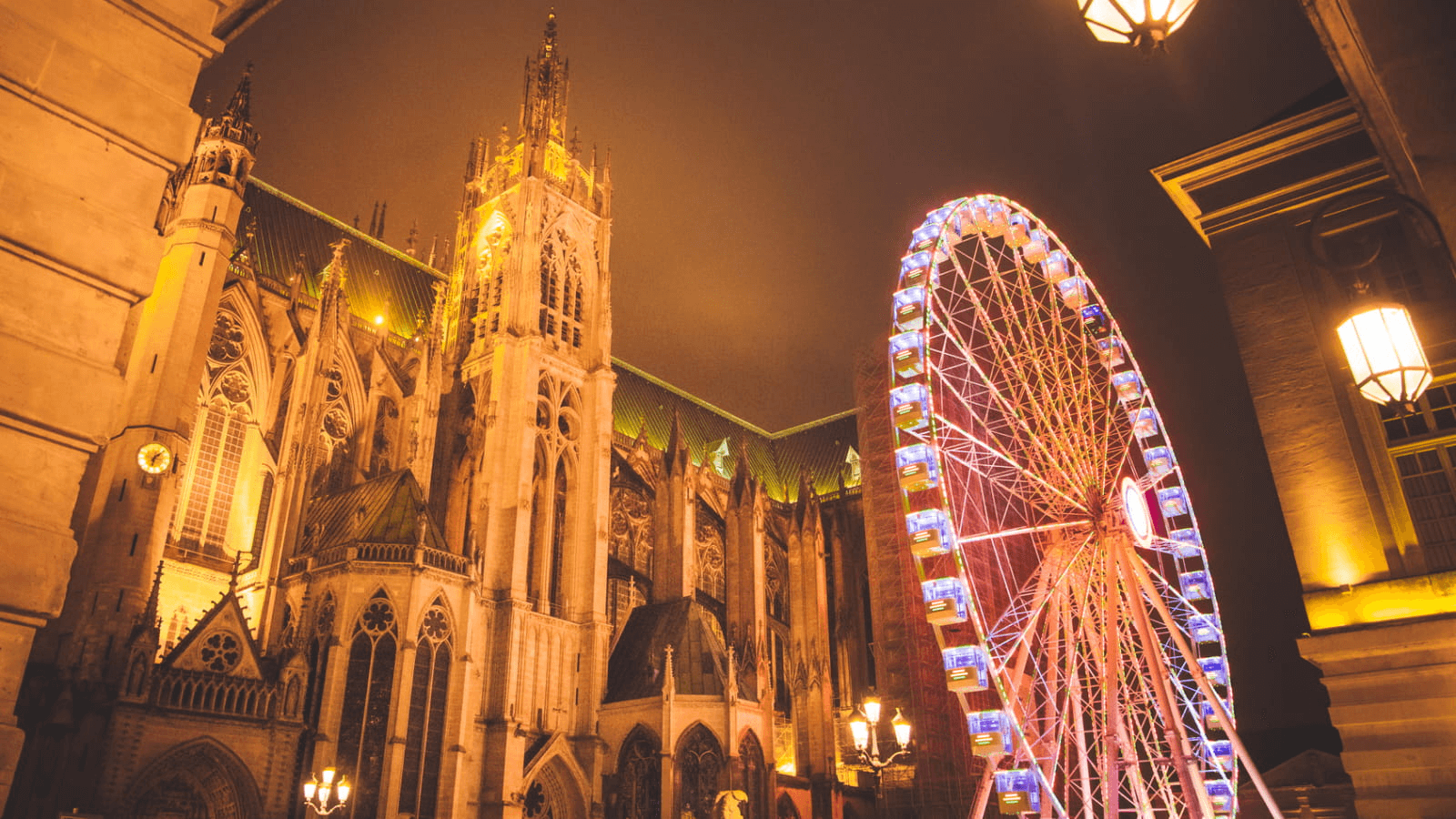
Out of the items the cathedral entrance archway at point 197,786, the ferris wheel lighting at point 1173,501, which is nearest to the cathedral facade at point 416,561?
the cathedral entrance archway at point 197,786

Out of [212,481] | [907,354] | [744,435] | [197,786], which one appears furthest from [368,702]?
[744,435]

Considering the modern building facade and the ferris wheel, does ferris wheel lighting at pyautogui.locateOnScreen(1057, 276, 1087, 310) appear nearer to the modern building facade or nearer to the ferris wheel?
the ferris wheel

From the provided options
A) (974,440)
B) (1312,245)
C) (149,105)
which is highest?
(974,440)

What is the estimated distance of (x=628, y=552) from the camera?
41.5 m

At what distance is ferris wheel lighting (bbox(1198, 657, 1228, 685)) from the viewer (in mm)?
21453

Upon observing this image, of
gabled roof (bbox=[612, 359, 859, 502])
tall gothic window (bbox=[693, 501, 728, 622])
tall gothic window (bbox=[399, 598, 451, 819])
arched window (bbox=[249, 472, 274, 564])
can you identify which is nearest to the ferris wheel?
tall gothic window (bbox=[399, 598, 451, 819])

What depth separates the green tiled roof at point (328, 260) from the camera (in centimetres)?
3603

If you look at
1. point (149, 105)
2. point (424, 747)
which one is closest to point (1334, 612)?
point (149, 105)

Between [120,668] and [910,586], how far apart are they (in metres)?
28.5

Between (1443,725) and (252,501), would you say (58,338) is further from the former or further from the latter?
(252,501)

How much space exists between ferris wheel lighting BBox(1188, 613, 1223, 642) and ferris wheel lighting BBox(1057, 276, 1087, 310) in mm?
8103

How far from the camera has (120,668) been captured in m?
21.2

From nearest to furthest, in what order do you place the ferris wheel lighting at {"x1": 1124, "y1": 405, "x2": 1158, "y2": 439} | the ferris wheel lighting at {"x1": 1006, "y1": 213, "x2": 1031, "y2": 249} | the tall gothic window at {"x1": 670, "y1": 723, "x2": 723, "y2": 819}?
the ferris wheel lighting at {"x1": 1124, "y1": 405, "x2": 1158, "y2": 439}
the ferris wheel lighting at {"x1": 1006, "y1": 213, "x2": 1031, "y2": 249}
the tall gothic window at {"x1": 670, "y1": 723, "x2": 723, "y2": 819}

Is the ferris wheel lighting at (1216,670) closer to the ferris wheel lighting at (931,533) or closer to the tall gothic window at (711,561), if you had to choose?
the ferris wheel lighting at (931,533)
